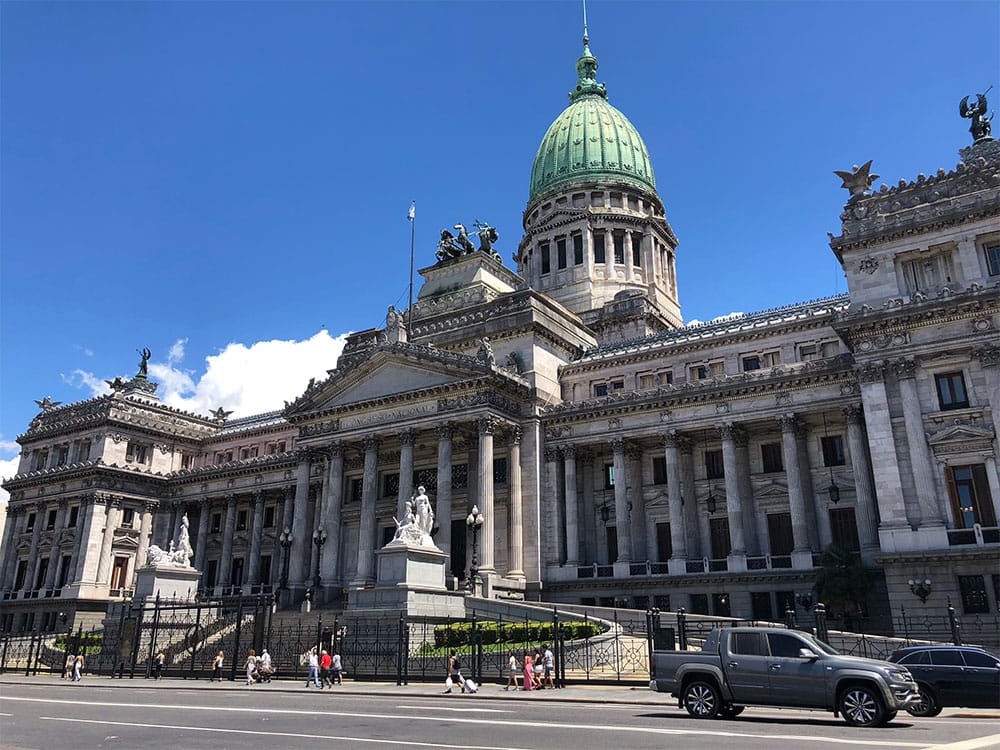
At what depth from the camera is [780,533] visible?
140 ft

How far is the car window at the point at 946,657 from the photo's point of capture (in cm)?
1819

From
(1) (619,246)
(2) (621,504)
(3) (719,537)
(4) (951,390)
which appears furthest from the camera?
(1) (619,246)

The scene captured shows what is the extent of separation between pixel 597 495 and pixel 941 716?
31495mm

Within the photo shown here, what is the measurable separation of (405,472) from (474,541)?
796cm

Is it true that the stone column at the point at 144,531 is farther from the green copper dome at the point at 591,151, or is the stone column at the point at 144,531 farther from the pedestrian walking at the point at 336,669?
the green copper dome at the point at 591,151

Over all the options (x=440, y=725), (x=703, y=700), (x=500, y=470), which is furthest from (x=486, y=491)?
(x=440, y=725)

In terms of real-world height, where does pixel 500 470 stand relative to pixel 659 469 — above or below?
above

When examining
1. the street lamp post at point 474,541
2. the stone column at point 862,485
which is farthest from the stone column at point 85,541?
the stone column at point 862,485

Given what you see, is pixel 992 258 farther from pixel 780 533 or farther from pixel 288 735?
pixel 288 735

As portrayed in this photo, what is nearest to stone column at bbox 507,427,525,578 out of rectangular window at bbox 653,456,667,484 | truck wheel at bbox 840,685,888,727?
rectangular window at bbox 653,456,667,484

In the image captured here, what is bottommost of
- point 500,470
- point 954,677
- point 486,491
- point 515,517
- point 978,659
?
point 954,677

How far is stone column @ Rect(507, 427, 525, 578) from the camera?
4416 cm

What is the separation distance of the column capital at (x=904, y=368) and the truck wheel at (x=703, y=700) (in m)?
25.5

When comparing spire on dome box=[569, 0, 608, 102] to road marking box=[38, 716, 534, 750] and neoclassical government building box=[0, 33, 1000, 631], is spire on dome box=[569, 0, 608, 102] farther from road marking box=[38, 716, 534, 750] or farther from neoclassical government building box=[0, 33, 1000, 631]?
road marking box=[38, 716, 534, 750]
